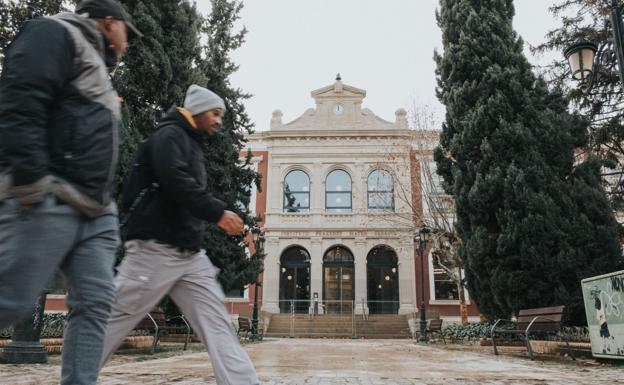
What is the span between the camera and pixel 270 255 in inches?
1029

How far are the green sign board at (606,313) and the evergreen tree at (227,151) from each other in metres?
9.76

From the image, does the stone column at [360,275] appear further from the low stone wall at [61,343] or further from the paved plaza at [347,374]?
the paved plaza at [347,374]

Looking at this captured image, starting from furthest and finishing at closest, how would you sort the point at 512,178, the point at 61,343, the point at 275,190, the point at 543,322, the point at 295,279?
the point at 275,190 < the point at 295,279 < the point at 512,178 < the point at 543,322 < the point at 61,343

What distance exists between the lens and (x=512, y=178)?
11.1 metres

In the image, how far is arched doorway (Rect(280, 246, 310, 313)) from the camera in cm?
2552

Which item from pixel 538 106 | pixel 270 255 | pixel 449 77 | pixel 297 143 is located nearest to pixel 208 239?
pixel 449 77

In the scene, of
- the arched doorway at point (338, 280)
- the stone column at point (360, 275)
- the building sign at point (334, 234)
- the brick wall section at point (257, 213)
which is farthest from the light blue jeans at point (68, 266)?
the building sign at point (334, 234)

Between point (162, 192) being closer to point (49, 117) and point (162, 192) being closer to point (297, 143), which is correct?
point (49, 117)

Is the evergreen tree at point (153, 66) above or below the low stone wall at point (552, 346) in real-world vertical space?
above

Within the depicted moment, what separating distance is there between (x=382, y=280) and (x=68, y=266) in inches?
979

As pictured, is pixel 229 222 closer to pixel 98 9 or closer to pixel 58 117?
pixel 58 117

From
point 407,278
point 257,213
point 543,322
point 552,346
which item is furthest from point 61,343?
point 407,278

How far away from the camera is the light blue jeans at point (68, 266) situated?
1767 millimetres

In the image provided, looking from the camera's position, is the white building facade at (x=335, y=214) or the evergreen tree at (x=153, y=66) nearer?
the evergreen tree at (x=153, y=66)
